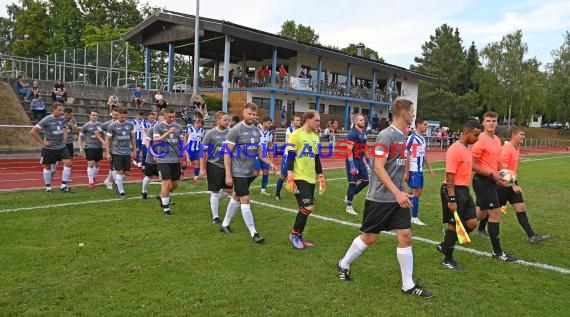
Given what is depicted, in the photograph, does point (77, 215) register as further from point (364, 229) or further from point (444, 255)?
point (444, 255)

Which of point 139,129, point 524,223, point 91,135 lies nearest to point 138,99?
point 139,129

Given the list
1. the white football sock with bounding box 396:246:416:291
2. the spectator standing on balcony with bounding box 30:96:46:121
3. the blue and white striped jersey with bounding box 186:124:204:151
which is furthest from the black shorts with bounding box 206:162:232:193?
the spectator standing on balcony with bounding box 30:96:46:121

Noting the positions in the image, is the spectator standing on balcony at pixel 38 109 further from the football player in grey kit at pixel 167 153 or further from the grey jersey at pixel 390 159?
the grey jersey at pixel 390 159

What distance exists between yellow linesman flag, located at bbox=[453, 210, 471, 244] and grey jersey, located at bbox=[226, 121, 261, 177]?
9.59ft

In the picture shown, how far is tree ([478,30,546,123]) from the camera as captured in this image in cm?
5206

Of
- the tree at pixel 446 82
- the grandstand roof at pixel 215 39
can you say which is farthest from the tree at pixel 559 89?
the grandstand roof at pixel 215 39

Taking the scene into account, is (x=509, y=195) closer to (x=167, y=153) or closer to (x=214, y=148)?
(x=214, y=148)

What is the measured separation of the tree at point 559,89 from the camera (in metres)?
55.1

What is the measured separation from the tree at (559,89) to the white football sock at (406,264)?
59.0m

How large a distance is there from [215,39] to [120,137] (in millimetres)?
20042

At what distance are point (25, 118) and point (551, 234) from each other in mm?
19411

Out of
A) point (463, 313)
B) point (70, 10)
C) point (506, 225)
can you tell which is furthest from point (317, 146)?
point (70, 10)

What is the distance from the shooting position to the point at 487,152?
605cm

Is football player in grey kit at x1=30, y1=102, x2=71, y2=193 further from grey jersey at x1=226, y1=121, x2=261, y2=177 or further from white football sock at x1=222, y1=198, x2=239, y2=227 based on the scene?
grey jersey at x1=226, y1=121, x2=261, y2=177
